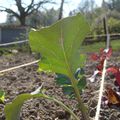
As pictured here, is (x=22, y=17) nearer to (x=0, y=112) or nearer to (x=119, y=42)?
(x=119, y=42)

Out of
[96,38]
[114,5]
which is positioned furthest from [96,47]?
[114,5]

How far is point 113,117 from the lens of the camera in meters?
2.50

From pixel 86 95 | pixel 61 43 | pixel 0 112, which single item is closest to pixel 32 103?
pixel 0 112

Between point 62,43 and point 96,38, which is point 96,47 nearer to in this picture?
point 96,38

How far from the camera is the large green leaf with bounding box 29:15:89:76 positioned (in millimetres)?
1537

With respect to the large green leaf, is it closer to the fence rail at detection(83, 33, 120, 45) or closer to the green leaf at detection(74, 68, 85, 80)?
the green leaf at detection(74, 68, 85, 80)

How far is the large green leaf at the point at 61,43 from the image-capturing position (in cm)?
154

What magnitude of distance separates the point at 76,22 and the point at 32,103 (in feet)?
5.10

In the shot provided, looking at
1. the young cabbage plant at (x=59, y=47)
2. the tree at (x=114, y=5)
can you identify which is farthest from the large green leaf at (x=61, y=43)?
the tree at (x=114, y=5)

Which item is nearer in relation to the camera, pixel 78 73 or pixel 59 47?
pixel 59 47

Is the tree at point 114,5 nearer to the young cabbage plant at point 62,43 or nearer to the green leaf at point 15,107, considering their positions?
the young cabbage plant at point 62,43

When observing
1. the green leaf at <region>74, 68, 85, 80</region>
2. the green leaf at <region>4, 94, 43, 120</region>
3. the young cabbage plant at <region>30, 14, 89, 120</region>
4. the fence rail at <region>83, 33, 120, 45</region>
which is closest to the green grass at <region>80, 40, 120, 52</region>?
the fence rail at <region>83, 33, 120, 45</region>

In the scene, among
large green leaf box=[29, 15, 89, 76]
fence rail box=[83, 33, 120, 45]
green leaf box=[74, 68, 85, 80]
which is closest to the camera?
large green leaf box=[29, 15, 89, 76]

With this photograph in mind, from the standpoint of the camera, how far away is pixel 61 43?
1.63m
